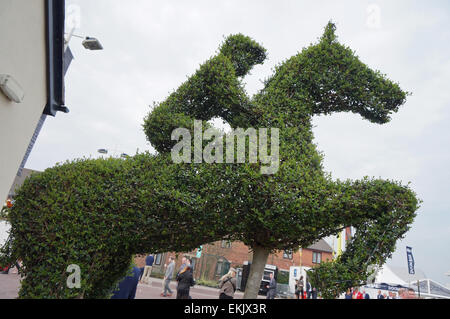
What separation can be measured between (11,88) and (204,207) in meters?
3.35

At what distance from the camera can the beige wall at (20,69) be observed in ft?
14.2

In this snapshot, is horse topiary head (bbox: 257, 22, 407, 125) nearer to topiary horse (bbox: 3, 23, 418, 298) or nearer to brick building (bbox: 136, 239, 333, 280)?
Answer: topiary horse (bbox: 3, 23, 418, 298)

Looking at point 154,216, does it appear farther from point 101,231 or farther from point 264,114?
point 264,114

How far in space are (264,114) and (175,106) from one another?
5.91 feet

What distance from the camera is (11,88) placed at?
14.1 feet

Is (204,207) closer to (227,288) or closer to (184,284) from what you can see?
(227,288)

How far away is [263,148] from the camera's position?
5.33 meters

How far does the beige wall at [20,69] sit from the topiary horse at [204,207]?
0.64 meters

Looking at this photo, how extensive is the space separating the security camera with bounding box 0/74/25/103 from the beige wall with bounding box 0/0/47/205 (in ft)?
0.36

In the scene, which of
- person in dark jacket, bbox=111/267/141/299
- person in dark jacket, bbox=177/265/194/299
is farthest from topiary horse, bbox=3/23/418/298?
person in dark jacket, bbox=177/265/194/299

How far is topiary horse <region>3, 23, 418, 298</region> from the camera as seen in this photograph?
4727mm

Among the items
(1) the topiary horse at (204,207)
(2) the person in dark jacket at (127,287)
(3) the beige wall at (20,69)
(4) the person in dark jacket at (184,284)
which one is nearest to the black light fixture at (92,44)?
(3) the beige wall at (20,69)

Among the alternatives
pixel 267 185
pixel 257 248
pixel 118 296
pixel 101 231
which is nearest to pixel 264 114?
pixel 267 185

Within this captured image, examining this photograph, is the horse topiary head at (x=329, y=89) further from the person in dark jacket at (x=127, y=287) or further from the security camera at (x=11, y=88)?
the person in dark jacket at (x=127, y=287)
